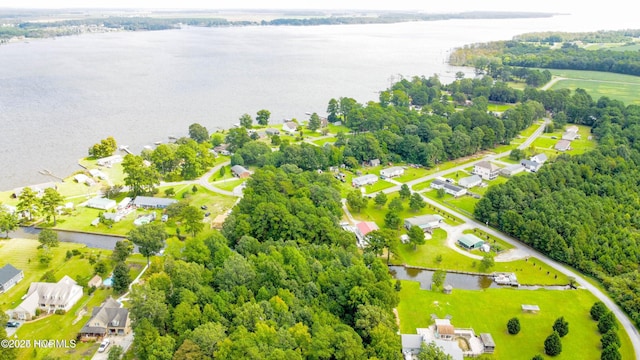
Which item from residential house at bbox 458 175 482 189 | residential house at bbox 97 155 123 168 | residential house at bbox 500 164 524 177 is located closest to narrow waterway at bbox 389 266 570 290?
residential house at bbox 458 175 482 189

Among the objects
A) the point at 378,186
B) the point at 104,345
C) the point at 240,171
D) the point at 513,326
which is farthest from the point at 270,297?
the point at 240,171

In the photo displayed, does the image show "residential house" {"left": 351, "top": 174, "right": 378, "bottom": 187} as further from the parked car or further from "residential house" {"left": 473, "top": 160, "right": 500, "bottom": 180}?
the parked car

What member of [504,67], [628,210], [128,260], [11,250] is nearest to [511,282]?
[628,210]

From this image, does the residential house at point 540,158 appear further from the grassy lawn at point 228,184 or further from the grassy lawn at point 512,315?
the grassy lawn at point 228,184

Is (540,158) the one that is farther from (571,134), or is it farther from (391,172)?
(391,172)

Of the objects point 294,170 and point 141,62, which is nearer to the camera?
point 294,170

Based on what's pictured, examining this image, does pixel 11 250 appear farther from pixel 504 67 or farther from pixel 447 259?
pixel 504 67
